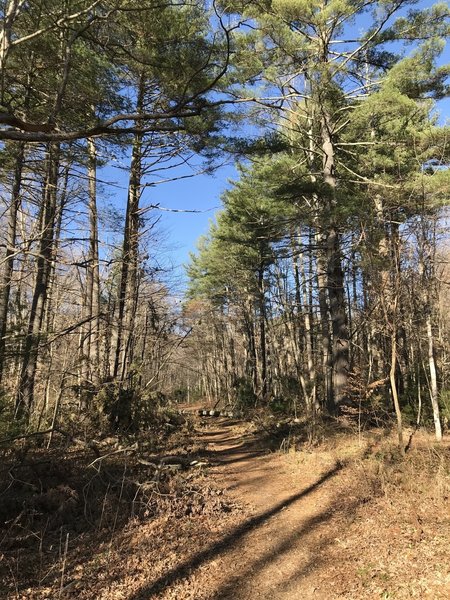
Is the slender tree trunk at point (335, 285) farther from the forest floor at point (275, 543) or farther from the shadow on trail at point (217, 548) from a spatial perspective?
the shadow on trail at point (217, 548)

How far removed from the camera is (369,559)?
4.42 metres

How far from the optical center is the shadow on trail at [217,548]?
426 centimetres

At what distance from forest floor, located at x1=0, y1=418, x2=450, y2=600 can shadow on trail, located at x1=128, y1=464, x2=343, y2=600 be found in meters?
0.02

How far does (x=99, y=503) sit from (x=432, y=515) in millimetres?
4523

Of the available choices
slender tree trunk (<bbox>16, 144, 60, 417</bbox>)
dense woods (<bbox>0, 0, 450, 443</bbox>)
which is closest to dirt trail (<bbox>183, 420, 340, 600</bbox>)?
dense woods (<bbox>0, 0, 450, 443</bbox>)

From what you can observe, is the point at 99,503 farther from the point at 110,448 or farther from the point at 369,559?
the point at 369,559

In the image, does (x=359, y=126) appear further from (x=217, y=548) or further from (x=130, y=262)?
(x=217, y=548)

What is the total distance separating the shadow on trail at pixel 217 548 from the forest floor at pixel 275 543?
0.6 inches

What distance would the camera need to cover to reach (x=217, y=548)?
5.06 meters

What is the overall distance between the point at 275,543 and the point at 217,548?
70 cm

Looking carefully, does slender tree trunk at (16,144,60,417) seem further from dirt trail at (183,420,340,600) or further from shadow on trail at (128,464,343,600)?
dirt trail at (183,420,340,600)

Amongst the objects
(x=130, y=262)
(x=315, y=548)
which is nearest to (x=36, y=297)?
(x=130, y=262)

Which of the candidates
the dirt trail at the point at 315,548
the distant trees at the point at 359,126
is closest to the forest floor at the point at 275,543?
the dirt trail at the point at 315,548

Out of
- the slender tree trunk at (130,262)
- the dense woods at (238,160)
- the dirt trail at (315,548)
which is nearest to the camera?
the dirt trail at (315,548)
